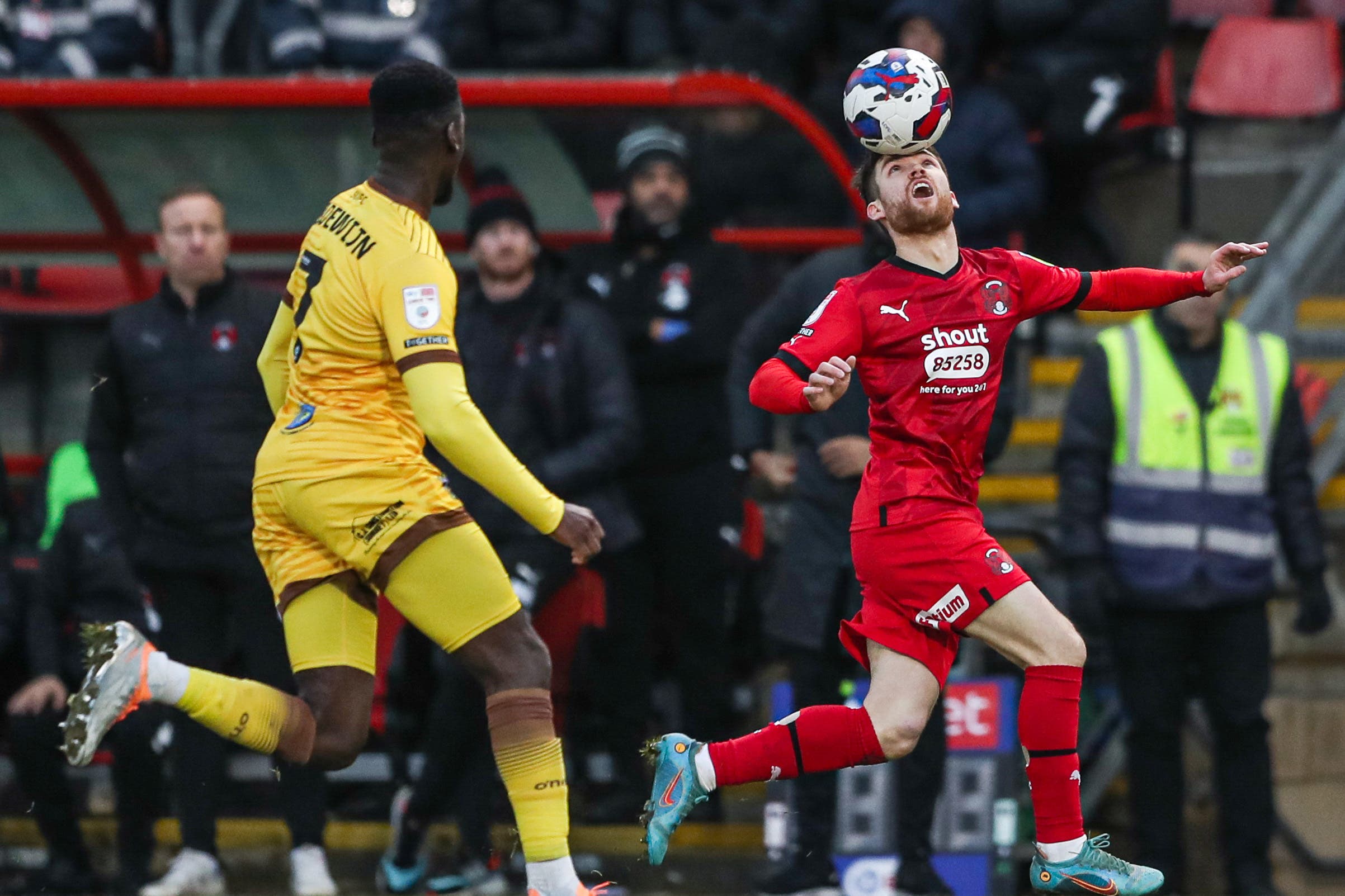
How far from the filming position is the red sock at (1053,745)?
5.02 m

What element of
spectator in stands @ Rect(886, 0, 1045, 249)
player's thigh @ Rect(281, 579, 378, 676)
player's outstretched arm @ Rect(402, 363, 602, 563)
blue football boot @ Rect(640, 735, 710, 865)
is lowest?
A: blue football boot @ Rect(640, 735, 710, 865)

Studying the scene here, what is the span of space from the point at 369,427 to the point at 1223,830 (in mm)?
3395

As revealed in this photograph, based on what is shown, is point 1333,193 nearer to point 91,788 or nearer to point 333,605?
point 333,605

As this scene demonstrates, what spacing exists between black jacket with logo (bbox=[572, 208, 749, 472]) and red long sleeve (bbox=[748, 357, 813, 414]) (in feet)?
7.96

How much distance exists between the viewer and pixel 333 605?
527cm

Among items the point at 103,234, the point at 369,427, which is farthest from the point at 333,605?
the point at 103,234

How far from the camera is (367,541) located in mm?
5172

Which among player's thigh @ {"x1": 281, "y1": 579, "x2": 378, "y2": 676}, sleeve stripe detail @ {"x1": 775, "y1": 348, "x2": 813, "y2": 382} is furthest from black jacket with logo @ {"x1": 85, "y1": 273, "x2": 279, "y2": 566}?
sleeve stripe detail @ {"x1": 775, "y1": 348, "x2": 813, "y2": 382}

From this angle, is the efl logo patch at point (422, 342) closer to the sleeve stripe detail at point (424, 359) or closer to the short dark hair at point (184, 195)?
the sleeve stripe detail at point (424, 359)

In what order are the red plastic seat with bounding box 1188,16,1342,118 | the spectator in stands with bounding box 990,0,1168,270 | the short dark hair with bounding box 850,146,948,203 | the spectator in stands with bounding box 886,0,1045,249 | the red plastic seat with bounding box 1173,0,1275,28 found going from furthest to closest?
the red plastic seat with bounding box 1173,0,1275,28 < the red plastic seat with bounding box 1188,16,1342,118 < the spectator in stands with bounding box 990,0,1168,270 < the spectator in stands with bounding box 886,0,1045,249 < the short dark hair with bounding box 850,146,948,203

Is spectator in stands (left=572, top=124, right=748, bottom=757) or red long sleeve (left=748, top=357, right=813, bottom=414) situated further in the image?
spectator in stands (left=572, top=124, right=748, bottom=757)

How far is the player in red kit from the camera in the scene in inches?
197

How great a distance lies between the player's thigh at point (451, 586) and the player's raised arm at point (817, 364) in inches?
32.7

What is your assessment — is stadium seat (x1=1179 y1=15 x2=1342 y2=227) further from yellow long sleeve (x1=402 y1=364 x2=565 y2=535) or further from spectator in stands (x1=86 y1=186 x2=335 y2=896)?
yellow long sleeve (x1=402 y1=364 x2=565 y2=535)
